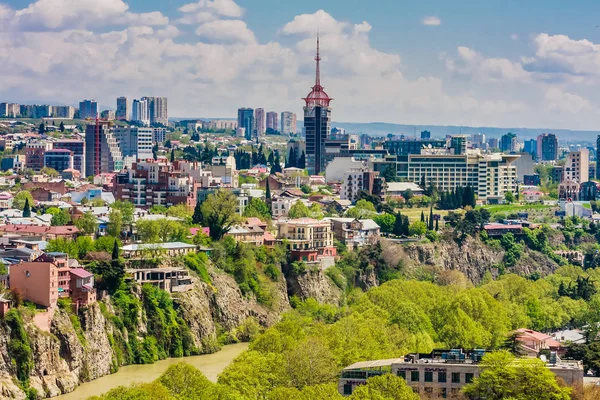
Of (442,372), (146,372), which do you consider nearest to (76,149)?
(146,372)

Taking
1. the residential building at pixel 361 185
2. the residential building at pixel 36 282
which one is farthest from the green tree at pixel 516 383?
the residential building at pixel 361 185

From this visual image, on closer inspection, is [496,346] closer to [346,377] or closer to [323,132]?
[346,377]

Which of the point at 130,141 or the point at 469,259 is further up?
the point at 130,141

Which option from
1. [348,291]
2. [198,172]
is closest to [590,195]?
[198,172]

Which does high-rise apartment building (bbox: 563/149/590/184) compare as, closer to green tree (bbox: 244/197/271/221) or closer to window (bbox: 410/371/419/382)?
green tree (bbox: 244/197/271/221)

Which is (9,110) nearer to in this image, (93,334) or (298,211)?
(298,211)
